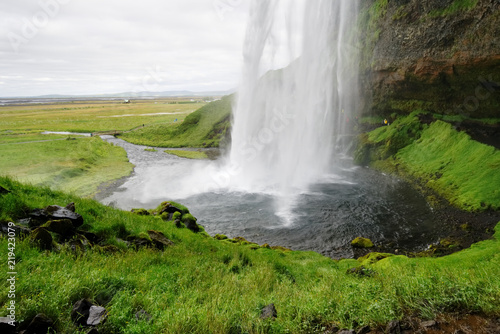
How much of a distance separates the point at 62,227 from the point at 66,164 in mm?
28969

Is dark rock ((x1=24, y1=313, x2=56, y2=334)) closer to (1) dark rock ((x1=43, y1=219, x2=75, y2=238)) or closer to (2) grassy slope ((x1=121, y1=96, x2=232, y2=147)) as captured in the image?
(1) dark rock ((x1=43, y1=219, x2=75, y2=238))

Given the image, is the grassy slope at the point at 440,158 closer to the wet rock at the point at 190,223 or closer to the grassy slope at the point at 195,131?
the wet rock at the point at 190,223

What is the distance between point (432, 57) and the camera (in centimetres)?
3081

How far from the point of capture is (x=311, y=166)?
36.8m

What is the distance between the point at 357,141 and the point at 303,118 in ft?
40.2

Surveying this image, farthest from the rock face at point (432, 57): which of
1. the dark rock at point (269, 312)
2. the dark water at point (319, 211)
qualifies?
the dark rock at point (269, 312)

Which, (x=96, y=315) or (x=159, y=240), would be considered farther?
(x=159, y=240)

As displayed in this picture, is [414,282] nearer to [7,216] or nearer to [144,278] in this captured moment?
[144,278]

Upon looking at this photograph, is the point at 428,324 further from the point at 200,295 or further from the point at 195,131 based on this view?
the point at 195,131

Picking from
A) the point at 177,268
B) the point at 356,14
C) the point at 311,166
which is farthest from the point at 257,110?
the point at 177,268

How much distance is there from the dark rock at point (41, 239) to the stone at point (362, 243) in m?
16.2

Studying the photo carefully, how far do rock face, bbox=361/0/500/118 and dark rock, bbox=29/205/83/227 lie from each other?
111 ft

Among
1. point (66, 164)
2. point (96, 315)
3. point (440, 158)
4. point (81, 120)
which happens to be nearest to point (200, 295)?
point (96, 315)

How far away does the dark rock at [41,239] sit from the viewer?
315 inches
